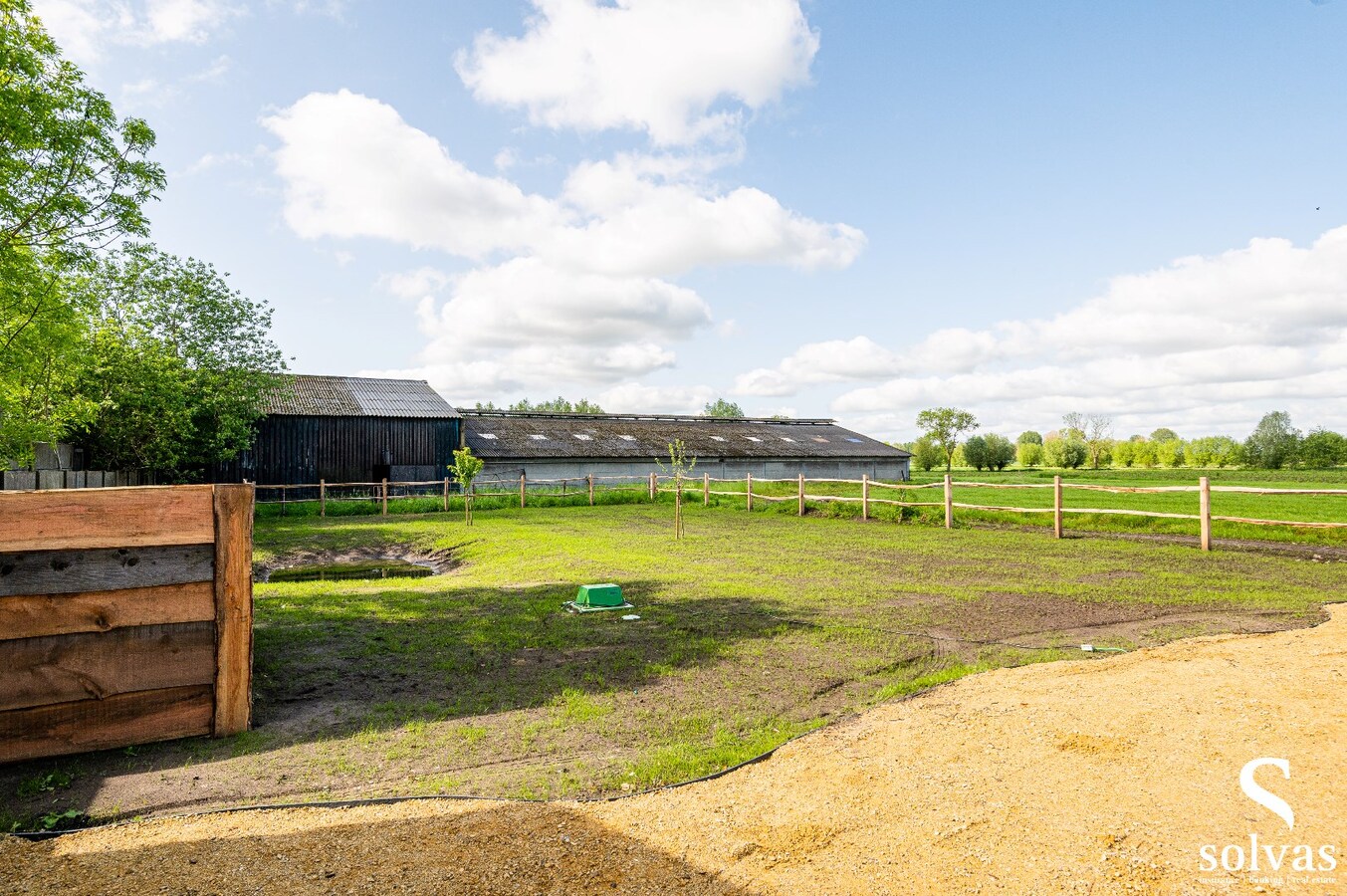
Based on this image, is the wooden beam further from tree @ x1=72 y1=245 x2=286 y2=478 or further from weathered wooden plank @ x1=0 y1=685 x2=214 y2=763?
tree @ x1=72 y1=245 x2=286 y2=478

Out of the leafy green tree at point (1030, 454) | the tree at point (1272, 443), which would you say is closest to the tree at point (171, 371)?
the tree at point (1272, 443)

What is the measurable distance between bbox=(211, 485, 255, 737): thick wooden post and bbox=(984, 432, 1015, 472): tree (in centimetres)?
9213

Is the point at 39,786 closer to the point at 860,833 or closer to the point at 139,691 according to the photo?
the point at 139,691

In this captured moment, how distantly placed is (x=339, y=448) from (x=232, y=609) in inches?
1187

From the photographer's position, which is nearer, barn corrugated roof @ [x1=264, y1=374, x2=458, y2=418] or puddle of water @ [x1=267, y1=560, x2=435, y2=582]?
puddle of water @ [x1=267, y1=560, x2=435, y2=582]

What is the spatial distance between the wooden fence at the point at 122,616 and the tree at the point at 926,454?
90728 mm

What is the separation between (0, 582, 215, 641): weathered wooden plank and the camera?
13.6 feet

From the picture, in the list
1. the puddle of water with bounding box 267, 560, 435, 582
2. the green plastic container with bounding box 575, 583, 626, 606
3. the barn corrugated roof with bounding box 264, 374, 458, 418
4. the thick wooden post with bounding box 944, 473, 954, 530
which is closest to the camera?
the green plastic container with bounding box 575, 583, 626, 606

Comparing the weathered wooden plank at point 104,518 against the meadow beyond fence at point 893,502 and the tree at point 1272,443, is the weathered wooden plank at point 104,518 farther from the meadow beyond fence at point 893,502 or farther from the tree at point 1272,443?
the tree at point 1272,443

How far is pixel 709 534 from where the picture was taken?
17578 millimetres

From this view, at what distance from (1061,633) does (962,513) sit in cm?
1339

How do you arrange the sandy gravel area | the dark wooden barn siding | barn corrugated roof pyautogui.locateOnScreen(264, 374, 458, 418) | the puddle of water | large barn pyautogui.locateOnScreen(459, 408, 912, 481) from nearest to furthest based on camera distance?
the sandy gravel area
the puddle of water
the dark wooden barn siding
barn corrugated roof pyautogui.locateOnScreen(264, 374, 458, 418)
large barn pyautogui.locateOnScreen(459, 408, 912, 481)

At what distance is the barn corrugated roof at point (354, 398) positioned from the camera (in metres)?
31.6

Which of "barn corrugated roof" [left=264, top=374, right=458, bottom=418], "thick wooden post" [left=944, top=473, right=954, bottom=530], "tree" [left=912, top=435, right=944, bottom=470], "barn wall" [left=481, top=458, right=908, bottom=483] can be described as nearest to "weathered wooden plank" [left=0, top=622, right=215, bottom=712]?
"thick wooden post" [left=944, top=473, right=954, bottom=530]
